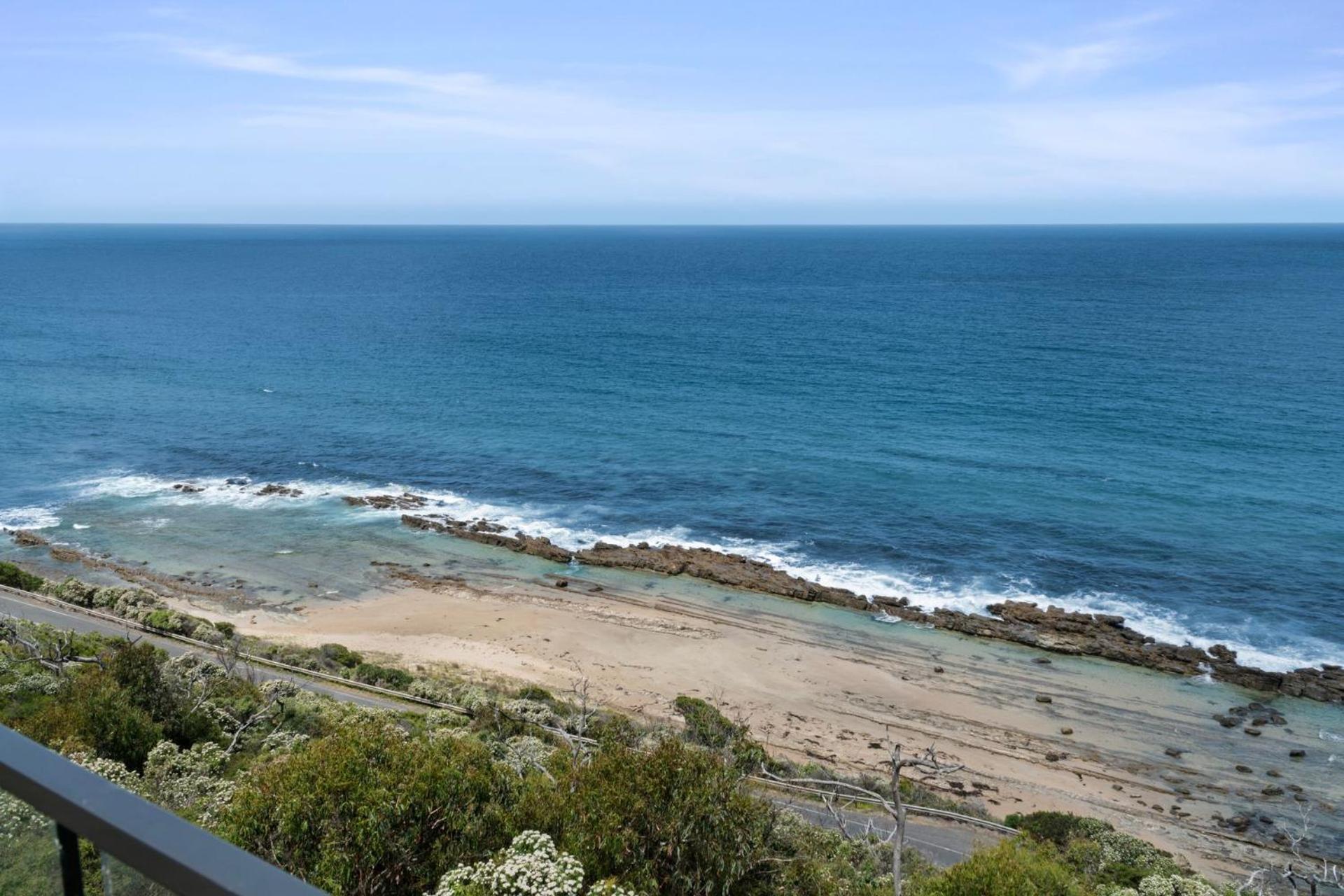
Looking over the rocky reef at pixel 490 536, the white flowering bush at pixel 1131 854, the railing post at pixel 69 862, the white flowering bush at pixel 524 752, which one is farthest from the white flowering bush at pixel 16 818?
the rocky reef at pixel 490 536

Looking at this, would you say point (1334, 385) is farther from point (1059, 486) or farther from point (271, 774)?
point (271, 774)

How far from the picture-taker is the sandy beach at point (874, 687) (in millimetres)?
29781

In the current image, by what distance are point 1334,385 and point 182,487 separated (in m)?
80.9

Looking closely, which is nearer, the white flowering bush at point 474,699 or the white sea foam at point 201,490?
the white flowering bush at point 474,699

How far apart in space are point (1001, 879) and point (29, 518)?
173ft

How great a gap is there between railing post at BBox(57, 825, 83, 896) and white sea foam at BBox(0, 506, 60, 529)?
184ft

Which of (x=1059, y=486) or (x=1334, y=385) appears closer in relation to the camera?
(x=1059, y=486)

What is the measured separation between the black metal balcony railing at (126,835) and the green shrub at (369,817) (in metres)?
13.1

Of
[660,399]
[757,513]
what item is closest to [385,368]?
[660,399]

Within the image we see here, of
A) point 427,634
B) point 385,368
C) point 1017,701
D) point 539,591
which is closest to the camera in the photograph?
point 1017,701

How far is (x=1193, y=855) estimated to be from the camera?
87.8ft

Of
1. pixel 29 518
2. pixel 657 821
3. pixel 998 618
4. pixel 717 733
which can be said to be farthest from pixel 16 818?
pixel 29 518

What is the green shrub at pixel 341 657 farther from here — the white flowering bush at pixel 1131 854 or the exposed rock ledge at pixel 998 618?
the white flowering bush at pixel 1131 854

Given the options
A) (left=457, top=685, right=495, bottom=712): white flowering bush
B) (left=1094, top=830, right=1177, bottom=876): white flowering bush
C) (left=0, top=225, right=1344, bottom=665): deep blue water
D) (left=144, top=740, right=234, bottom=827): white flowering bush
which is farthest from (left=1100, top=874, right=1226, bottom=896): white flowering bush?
(left=457, top=685, right=495, bottom=712): white flowering bush
